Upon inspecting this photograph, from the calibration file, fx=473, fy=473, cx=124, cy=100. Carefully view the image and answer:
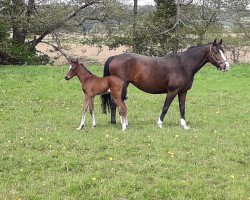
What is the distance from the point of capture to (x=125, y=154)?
980 centimetres

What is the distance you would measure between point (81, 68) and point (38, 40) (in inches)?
982

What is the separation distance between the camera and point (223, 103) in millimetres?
17859

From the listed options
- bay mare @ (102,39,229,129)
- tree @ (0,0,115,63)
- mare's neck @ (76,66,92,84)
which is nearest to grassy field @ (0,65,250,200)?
bay mare @ (102,39,229,129)

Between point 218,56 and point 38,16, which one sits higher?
point 218,56

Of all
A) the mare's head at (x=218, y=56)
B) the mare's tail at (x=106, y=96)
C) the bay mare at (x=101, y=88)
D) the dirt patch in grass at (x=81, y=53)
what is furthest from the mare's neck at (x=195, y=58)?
the dirt patch in grass at (x=81, y=53)

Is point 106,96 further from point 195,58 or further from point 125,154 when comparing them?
point 125,154

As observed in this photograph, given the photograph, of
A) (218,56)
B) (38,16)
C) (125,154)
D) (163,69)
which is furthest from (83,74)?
(38,16)

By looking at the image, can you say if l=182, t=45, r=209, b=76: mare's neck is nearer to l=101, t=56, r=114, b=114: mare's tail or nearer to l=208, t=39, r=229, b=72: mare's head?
l=208, t=39, r=229, b=72: mare's head

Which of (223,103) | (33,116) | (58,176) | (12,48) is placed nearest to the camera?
(58,176)

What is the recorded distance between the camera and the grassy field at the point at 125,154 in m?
7.91

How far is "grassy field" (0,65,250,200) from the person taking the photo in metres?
7.91

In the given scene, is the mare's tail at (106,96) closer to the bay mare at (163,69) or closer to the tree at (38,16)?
the bay mare at (163,69)

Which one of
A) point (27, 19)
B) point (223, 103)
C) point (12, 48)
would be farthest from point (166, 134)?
point (27, 19)

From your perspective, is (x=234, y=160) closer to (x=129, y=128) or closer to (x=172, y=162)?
(x=172, y=162)
